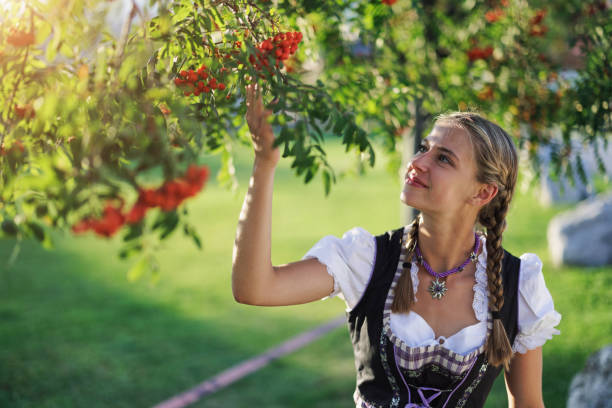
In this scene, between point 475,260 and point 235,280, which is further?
point 475,260

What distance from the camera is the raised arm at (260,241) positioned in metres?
1.53

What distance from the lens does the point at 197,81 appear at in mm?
1543

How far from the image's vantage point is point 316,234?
9742 mm

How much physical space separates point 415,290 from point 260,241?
0.65m

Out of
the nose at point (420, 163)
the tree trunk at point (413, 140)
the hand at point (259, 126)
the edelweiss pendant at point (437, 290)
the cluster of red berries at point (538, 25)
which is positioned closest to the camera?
the hand at point (259, 126)

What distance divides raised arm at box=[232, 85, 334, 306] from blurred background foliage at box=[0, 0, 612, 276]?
6 cm

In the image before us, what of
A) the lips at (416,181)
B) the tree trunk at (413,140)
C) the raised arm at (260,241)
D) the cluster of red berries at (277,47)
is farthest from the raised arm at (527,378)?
the tree trunk at (413,140)

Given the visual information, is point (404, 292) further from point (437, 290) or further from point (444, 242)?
point (444, 242)

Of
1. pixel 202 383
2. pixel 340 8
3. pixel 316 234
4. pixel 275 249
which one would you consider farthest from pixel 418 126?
pixel 316 234

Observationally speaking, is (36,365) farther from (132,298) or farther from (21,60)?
(21,60)

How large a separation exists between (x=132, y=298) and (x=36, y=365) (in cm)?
187

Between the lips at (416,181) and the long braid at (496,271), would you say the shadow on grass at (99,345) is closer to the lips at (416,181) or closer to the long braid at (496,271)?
the long braid at (496,271)

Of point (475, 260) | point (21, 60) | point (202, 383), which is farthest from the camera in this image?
point (202, 383)

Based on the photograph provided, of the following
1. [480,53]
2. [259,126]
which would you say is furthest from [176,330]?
[259,126]
